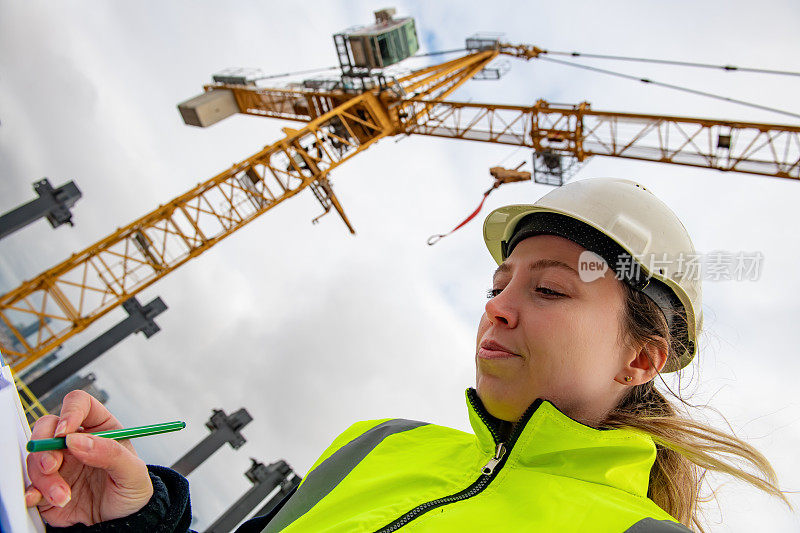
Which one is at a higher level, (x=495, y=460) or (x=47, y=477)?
(x=47, y=477)

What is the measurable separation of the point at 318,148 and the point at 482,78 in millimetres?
6627

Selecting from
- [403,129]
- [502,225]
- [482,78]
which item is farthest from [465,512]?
[482,78]

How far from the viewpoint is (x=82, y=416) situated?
165cm

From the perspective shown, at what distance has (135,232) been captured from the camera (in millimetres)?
12969

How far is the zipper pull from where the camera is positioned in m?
1.88

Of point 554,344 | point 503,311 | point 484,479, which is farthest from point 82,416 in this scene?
point 554,344

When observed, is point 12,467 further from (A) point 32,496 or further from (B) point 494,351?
(B) point 494,351

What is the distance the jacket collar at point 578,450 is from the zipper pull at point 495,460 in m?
0.03

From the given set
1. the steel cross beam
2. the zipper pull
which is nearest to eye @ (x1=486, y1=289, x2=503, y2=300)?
the zipper pull

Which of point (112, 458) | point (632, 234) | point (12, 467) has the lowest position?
point (632, 234)

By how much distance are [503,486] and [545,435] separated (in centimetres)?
23

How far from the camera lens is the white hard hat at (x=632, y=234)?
2.29 meters

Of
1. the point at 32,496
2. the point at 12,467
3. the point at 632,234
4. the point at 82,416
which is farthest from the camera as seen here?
the point at 632,234

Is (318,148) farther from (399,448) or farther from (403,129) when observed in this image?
(399,448)
